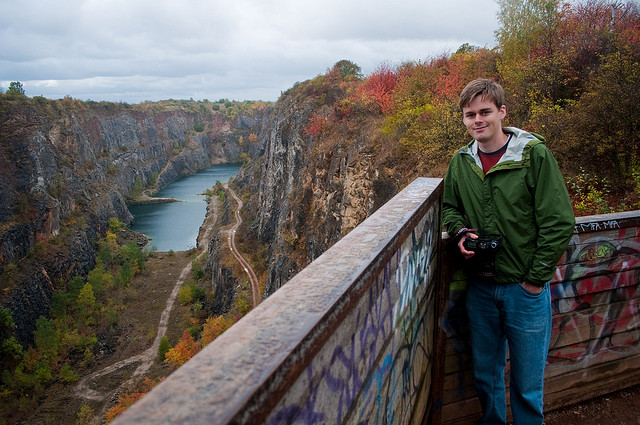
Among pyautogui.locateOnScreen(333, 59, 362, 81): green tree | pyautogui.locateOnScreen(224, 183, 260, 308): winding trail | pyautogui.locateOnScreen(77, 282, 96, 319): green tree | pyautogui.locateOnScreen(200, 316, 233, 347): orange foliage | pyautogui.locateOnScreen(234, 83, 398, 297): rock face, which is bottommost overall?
pyautogui.locateOnScreen(77, 282, 96, 319): green tree

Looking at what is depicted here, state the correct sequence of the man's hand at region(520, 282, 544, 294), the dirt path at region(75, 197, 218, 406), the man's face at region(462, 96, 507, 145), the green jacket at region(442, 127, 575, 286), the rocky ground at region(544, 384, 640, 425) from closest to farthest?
the green jacket at region(442, 127, 575, 286) < the man's hand at region(520, 282, 544, 294) < the man's face at region(462, 96, 507, 145) < the rocky ground at region(544, 384, 640, 425) < the dirt path at region(75, 197, 218, 406)

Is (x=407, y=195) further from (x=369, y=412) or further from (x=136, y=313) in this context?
(x=136, y=313)

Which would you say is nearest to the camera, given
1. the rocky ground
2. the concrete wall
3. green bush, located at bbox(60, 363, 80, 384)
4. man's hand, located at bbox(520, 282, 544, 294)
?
the concrete wall

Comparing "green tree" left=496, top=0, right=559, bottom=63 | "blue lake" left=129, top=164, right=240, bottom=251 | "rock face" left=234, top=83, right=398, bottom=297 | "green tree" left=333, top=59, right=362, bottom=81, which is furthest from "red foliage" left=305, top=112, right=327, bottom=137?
"blue lake" left=129, top=164, right=240, bottom=251

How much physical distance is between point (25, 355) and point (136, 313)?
11253 millimetres

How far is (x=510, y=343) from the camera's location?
8.64 feet

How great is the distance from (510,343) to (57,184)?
75086 mm

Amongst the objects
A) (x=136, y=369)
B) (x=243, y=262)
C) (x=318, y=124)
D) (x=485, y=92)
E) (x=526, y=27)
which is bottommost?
(x=136, y=369)

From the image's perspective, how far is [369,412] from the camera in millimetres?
1688

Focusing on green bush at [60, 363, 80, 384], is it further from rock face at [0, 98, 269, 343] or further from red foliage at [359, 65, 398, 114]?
red foliage at [359, 65, 398, 114]

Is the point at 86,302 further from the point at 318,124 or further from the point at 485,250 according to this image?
the point at 485,250

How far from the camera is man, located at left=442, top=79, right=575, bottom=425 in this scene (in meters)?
2.29

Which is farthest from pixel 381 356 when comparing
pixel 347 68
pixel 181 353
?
pixel 347 68

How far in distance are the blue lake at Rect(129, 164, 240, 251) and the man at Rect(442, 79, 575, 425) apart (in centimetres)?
7153
